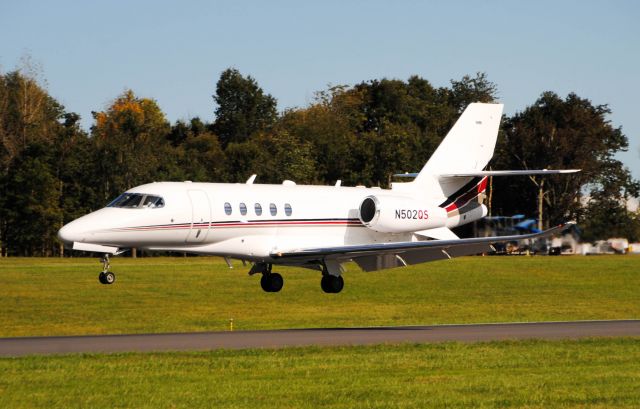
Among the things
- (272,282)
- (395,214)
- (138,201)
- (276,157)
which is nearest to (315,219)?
(272,282)

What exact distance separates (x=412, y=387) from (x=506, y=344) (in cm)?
1068

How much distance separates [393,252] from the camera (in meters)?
42.7

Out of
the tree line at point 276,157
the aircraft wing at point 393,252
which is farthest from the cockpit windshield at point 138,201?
the tree line at point 276,157

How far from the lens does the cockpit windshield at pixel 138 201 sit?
38500mm

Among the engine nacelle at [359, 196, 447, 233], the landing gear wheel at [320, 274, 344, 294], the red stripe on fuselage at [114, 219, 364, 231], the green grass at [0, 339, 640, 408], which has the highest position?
the engine nacelle at [359, 196, 447, 233]

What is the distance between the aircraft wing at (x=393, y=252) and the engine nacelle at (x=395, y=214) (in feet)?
3.70

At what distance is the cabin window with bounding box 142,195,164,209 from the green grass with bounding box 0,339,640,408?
19.6ft

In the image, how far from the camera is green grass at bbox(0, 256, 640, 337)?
57.6m

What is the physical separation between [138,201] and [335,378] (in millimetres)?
11607

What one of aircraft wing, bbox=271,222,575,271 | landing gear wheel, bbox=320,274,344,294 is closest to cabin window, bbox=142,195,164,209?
aircraft wing, bbox=271,222,575,271

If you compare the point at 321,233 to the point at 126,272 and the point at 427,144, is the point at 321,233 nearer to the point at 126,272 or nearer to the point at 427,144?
the point at 126,272

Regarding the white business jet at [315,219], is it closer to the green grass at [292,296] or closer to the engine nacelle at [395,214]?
the engine nacelle at [395,214]

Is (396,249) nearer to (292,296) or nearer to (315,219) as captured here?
(315,219)

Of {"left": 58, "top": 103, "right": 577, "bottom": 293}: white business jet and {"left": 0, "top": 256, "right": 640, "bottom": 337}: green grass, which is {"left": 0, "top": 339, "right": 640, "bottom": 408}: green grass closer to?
{"left": 58, "top": 103, "right": 577, "bottom": 293}: white business jet
